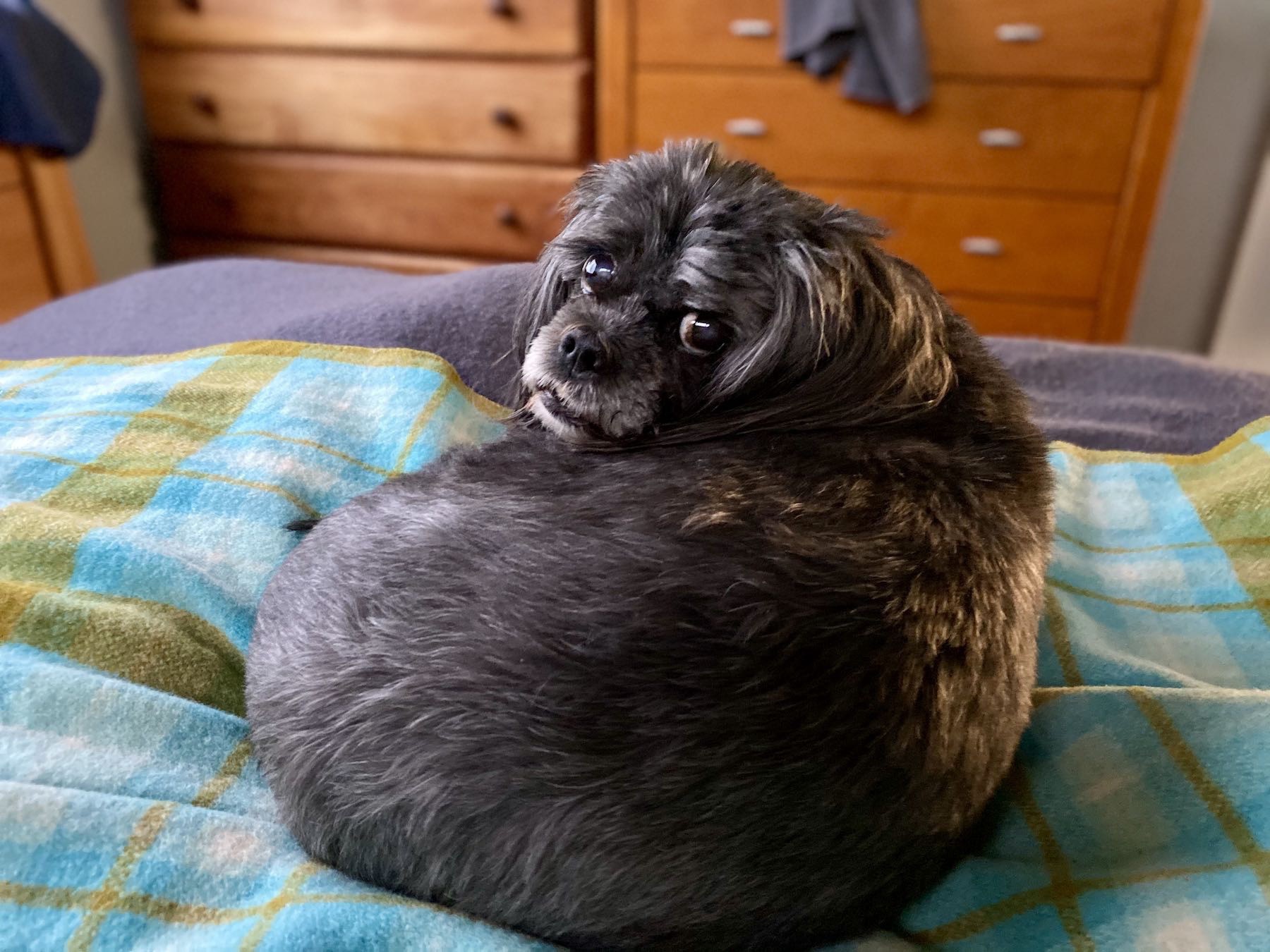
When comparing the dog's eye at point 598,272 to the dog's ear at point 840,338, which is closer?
the dog's ear at point 840,338

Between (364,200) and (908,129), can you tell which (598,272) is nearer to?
(908,129)

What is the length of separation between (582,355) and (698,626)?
373 millimetres

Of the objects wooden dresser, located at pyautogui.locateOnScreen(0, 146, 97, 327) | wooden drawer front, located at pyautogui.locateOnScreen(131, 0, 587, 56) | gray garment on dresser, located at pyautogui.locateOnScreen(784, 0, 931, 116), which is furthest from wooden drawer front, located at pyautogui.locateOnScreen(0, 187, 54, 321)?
gray garment on dresser, located at pyautogui.locateOnScreen(784, 0, 931, 116)

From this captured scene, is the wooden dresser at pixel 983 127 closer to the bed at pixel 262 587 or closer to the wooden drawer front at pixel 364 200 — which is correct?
the wooden drawer front at pixel 364 200

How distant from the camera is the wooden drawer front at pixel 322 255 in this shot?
340cm

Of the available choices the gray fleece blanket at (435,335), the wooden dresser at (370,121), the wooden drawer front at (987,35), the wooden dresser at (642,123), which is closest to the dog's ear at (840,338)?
the gray fleece blanket at (435,335)

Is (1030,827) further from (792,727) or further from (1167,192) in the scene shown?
(1167,192)

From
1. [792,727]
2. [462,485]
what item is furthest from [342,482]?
[792,727]

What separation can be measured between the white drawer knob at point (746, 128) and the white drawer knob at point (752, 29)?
0.23 metres

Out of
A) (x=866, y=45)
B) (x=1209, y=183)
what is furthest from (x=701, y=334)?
(x=1209, y=183)

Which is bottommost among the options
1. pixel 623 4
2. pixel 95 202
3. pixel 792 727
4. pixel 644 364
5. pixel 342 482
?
pixel 95 202

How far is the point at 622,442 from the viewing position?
96 centimetres

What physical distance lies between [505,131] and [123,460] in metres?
2.25

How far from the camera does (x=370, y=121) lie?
3240 mm
